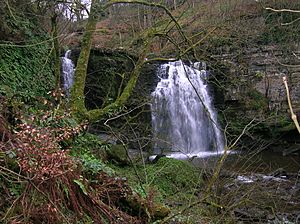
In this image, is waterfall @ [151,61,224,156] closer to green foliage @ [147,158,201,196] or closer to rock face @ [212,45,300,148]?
rock face @ [212,45,300,148]

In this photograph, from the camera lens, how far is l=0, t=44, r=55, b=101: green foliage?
7289 millimetres

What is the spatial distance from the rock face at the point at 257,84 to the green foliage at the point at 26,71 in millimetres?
10092

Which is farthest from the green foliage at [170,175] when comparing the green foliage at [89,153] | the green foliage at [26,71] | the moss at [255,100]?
the moss at [255,100]

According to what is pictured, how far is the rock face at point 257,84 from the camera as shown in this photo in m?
17.4

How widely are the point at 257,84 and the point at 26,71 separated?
12641 mm

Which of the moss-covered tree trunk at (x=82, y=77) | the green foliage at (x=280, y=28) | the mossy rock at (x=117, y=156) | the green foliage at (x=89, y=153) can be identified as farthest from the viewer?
the green foliage at (x=280, y=28)

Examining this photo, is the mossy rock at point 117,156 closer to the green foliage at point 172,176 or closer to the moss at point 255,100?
the green foliage at point 172,176

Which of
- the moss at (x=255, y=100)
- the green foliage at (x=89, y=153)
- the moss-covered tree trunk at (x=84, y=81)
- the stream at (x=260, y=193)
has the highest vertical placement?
the moss-covered tree trunk at (x=84, y=81)

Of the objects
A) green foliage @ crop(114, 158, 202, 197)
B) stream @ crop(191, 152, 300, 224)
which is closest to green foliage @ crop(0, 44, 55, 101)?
green foliage @ crop(114, 158, 202, 197)

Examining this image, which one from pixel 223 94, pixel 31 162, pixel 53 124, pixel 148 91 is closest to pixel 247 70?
pixel 223 94

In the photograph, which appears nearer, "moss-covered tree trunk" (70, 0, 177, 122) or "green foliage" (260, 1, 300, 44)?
"moss-covered tree trunk" (70, 0, 177, 122)

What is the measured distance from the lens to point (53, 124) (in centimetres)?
557

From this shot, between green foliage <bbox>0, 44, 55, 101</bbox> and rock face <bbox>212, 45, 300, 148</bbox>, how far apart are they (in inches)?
397

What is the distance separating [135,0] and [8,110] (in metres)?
4.29
